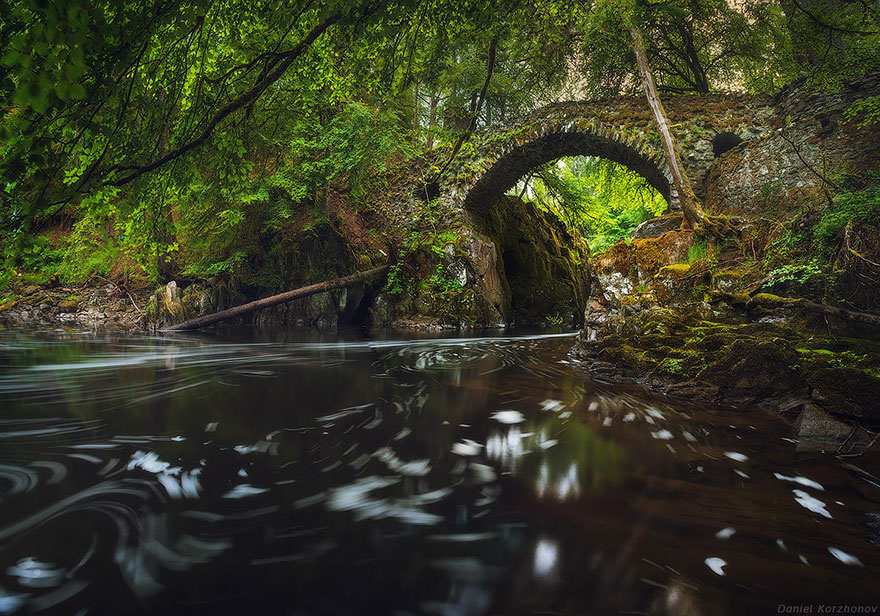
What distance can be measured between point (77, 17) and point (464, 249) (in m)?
11.9

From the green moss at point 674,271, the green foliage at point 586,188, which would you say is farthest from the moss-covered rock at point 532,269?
the green moss at point 674,271

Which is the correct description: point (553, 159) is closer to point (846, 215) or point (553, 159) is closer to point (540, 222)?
point (540, 222)

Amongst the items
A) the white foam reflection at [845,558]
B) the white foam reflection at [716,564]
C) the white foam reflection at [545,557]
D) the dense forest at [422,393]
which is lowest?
the white foam reflection at [845,558]

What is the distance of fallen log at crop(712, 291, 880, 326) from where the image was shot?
11.7ft

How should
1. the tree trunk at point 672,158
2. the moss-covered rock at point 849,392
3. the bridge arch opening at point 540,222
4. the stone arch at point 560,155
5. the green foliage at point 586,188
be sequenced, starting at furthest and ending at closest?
the green foliage at point 586,188, the bridge arch opening at point 540,222, the stone arch at point 560,155, the tree trunk at point 672,158, the moss-covered rock at point 849,392

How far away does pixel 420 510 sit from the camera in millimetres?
1920

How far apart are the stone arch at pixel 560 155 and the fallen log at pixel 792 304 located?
617 cm

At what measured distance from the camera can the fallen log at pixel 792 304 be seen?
3555 mm

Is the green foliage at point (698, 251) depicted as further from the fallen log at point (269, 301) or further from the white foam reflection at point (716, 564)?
the fallen log at point (269, 301)

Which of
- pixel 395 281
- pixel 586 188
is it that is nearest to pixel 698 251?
pixel 395 281

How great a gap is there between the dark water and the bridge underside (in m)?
9.59

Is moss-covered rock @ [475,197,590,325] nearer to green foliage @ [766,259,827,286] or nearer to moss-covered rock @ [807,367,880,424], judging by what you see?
green foliage @ [766,259,827,286]

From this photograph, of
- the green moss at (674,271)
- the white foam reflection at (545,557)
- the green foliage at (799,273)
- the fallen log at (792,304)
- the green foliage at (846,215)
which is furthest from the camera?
the green moss at (674,271)

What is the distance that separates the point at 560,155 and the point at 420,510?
13324mm
